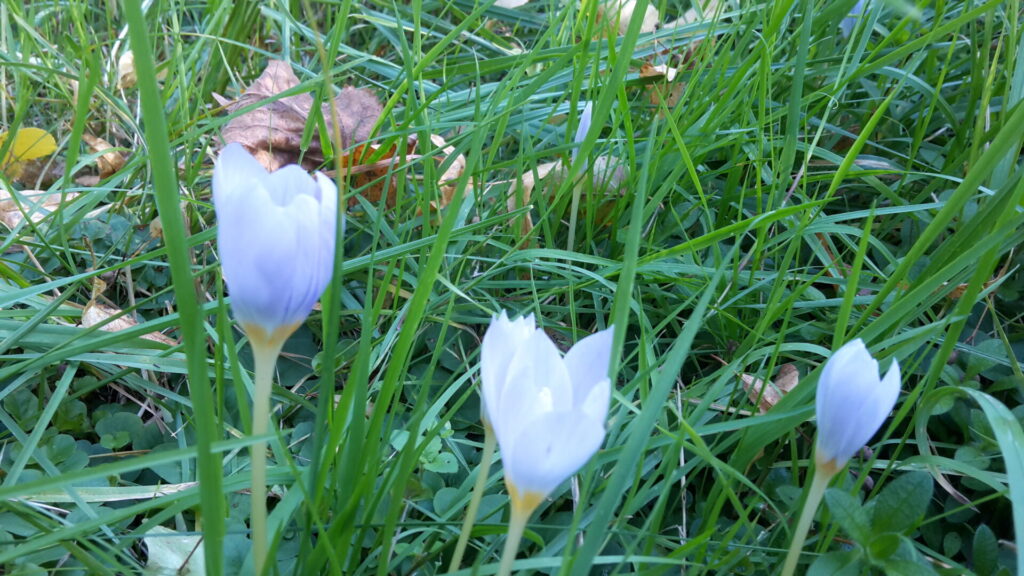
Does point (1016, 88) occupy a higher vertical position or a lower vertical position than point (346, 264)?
higher

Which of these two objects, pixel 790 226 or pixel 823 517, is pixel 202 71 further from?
pixel 823 517

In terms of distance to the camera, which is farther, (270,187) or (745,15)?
(745,15)

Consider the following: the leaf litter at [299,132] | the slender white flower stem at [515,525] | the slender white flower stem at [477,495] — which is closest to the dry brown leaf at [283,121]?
the leaf litter at [299,132]

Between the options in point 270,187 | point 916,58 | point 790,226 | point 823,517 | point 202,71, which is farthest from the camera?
point 202,71

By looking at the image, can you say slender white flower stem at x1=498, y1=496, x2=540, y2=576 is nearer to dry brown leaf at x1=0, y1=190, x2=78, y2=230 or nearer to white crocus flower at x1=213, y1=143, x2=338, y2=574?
white crocus flower at x1=213, y1=143, x2=338, y2=574

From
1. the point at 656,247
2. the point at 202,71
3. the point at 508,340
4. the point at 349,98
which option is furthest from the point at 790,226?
the point at 202,71

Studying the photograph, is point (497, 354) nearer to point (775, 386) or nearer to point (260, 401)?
point (260, 401)
